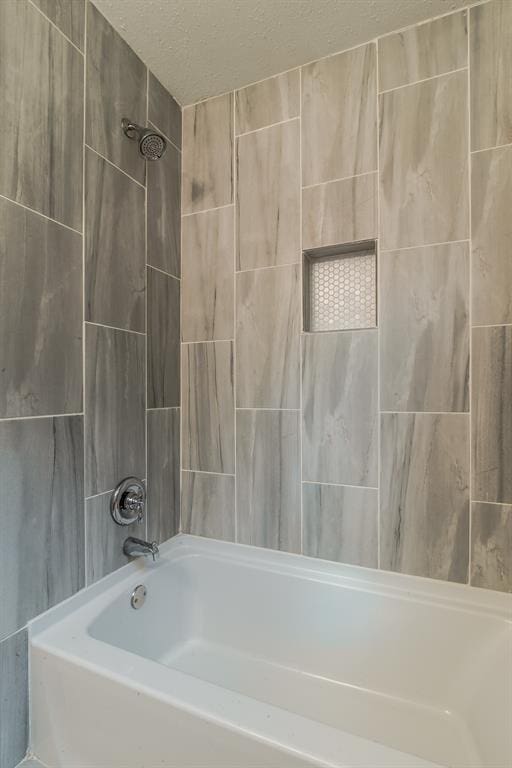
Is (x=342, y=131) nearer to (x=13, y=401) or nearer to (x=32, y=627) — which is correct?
(x=13, y=401)

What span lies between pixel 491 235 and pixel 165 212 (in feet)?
3.92

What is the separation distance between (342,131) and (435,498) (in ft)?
4.33

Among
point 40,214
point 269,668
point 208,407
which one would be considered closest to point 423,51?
point 40,214

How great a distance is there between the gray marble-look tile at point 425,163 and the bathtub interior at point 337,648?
3.93 ft

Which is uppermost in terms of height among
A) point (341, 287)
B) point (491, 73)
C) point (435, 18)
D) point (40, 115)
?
point (435, 18)

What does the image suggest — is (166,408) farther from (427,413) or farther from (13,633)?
(427,413)

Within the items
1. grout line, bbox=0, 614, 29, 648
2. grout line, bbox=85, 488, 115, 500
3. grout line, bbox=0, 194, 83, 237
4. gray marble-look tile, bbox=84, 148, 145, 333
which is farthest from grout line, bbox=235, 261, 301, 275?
grout line, bbox=0, 614, 29, 648

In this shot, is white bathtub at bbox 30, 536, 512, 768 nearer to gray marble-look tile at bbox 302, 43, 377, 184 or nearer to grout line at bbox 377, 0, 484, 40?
gray marble-look tile at bbox 302, 43, 377, 184

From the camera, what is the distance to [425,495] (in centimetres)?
→ 124

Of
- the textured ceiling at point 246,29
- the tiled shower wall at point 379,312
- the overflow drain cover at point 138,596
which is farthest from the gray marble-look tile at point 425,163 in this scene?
the overflow drain cover at point 138,596

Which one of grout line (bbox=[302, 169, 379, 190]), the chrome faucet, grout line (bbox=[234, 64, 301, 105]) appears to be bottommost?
the chrome faucet

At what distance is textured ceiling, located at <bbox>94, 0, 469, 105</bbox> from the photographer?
1.17 m

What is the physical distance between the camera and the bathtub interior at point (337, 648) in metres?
1.08

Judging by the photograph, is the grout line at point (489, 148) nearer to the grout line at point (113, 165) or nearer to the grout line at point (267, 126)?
the grout line at point (267, 126)
